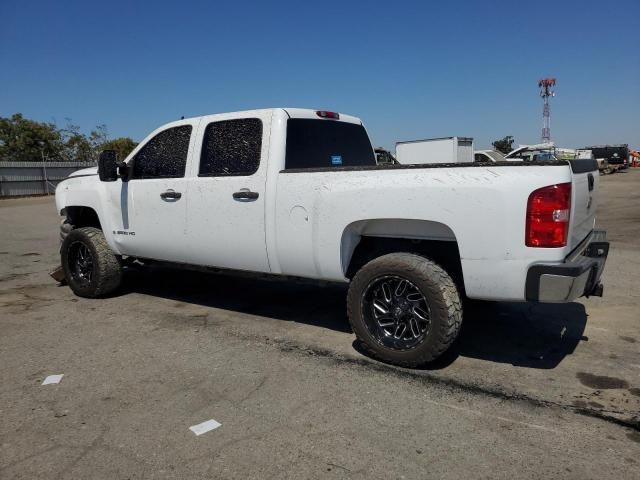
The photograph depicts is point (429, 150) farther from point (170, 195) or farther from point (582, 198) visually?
point (582, 198)

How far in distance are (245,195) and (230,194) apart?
21cm

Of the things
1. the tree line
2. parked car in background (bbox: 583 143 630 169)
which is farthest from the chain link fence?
parked car in background (bbox: 583 143 630 169)

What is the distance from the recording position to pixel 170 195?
5.17m

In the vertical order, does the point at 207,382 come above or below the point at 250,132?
below

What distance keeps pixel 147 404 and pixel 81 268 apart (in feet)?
11.2

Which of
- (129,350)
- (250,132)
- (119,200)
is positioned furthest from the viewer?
(119,200)

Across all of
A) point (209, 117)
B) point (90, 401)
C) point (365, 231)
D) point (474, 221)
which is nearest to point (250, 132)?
point (209, 117)

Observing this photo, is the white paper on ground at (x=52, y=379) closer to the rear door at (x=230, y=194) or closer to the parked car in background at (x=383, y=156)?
the rear door at (x=230, y=194)

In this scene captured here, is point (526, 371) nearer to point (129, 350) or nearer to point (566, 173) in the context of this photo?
point (566, 173)

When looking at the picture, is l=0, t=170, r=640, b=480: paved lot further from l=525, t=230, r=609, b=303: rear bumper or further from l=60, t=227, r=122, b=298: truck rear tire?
l=525, t=230, r=609, b=303: rear bumper

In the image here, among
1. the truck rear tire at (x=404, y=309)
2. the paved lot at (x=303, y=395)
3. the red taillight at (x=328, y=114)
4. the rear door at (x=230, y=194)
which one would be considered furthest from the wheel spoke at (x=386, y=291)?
the red taillight at (x=328, y=114)

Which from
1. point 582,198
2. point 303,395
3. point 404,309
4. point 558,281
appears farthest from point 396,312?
point 582,198

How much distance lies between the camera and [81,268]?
247 inches

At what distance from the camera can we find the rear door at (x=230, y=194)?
455 cm
